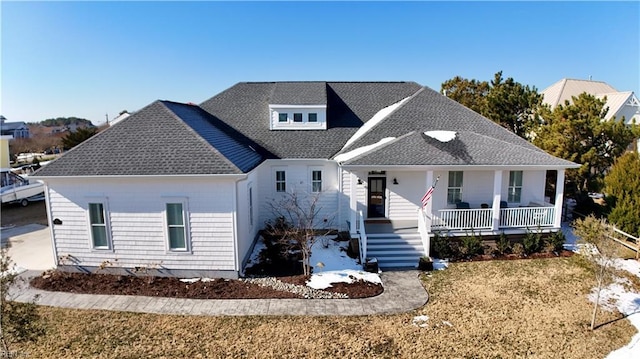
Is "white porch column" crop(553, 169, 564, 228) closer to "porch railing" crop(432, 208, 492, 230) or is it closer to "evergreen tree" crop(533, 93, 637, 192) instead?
"porch railing" crop(432, 208, 492, 230)

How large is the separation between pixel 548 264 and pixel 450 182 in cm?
467

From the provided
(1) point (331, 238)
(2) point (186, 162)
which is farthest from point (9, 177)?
(1) point (331, 238)

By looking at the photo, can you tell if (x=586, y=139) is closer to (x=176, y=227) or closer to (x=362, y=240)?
(x=362, y=240)

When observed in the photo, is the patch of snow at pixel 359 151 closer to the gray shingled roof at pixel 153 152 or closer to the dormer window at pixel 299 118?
the dormer window at pixel 299 118

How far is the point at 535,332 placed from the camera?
852 centimetres

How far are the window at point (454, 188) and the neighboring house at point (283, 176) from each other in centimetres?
5

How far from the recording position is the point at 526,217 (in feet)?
46.0

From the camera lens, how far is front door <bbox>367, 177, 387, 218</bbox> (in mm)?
15359

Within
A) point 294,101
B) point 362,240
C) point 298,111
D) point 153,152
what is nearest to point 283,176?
point 298,111

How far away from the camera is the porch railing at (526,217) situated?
46.0 feet

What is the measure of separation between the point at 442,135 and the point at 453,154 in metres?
1.67

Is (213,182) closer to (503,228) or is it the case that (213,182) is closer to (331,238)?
(331,238)

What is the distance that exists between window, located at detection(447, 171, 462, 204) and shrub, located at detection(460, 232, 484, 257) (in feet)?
7.84

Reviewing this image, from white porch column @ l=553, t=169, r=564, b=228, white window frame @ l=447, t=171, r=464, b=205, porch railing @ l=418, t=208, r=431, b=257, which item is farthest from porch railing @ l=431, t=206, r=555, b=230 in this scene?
white window frame @ l=447, t=171, r=464, b=205
